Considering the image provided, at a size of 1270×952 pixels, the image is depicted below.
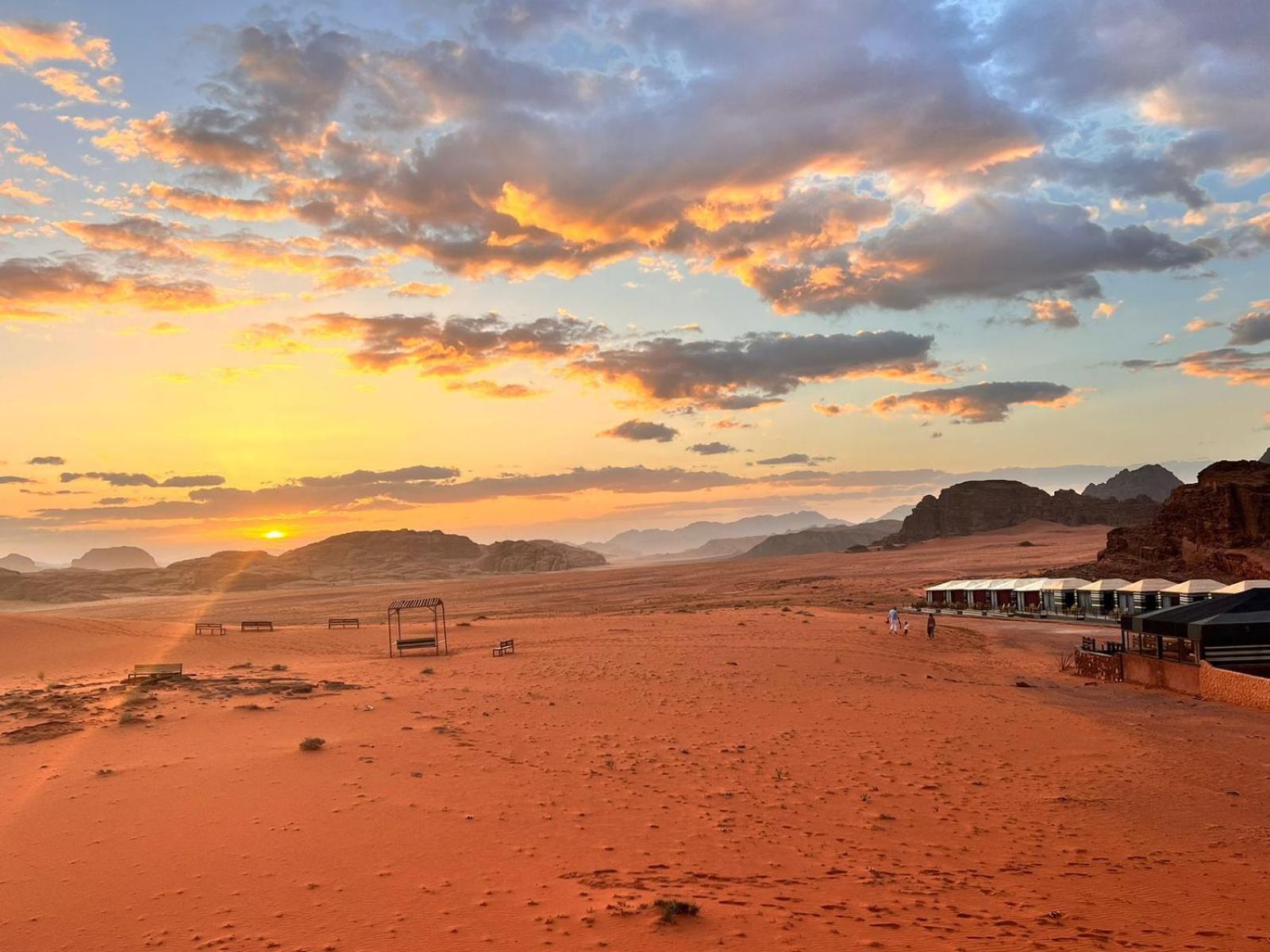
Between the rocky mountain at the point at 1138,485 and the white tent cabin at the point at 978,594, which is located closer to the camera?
the white tent cabin at the point at 978,594

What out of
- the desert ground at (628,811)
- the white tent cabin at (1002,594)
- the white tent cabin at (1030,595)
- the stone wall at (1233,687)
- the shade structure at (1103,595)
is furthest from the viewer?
the white tent cabin at (1002,594)

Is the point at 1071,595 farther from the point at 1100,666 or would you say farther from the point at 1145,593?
the point at 1100,666

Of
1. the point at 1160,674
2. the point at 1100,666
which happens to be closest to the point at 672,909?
the point at 1160,674

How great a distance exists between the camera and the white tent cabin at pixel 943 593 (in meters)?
53.2

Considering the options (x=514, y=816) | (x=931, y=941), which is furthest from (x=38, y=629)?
(x=931, y=941)

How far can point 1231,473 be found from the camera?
195ft

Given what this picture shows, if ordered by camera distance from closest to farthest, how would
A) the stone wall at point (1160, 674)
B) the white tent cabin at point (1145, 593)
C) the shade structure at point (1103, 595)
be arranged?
1. the stone wall at point (1160, 674)
2. the white tent cabin at point (1145, 593)
3. the shade structure at point (1103, 595)

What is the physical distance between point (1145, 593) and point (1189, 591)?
429 cm

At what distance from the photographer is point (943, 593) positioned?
54.2 metres

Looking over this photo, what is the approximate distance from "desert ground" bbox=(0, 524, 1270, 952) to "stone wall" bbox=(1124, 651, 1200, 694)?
132cm

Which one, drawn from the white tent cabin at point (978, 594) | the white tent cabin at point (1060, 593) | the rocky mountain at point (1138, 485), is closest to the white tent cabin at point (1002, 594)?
the white tent cabin at point (978, 594)

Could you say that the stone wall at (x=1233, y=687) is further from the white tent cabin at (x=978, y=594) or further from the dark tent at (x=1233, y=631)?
the white tent cabin at (x=978, y=594)

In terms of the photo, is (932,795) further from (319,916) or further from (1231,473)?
(1231,473)

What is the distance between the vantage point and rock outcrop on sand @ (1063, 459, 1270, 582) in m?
52.6
